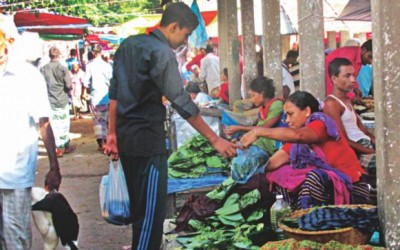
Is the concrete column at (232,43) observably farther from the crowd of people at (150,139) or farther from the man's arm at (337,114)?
the crowd of people at (150,139)

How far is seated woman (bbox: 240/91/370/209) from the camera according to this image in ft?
16.3

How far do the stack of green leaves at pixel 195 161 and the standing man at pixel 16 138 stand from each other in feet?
10.2

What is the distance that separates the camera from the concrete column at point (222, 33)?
1406 cm

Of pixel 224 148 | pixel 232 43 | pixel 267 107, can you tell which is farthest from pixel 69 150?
pixel 224 148

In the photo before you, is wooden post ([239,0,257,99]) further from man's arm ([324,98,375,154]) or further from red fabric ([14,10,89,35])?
red fabric ([14,10,89,35])

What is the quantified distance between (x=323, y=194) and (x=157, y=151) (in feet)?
4.56

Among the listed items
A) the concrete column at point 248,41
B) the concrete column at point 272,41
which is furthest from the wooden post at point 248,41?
the concrete column at point 272,41

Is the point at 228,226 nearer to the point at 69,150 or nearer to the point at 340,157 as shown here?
the point at 340,157

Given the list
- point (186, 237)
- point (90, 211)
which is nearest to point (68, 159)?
point (90, 211)

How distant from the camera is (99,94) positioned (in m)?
14.3

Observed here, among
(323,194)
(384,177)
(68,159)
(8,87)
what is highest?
(8,87)

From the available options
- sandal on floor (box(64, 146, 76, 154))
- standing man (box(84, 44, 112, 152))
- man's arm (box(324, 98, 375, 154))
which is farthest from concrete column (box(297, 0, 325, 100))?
sandal on floor (box(64, 146, 76, 154))

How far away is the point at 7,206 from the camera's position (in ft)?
14.8

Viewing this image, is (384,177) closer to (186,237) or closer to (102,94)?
(186,237)
